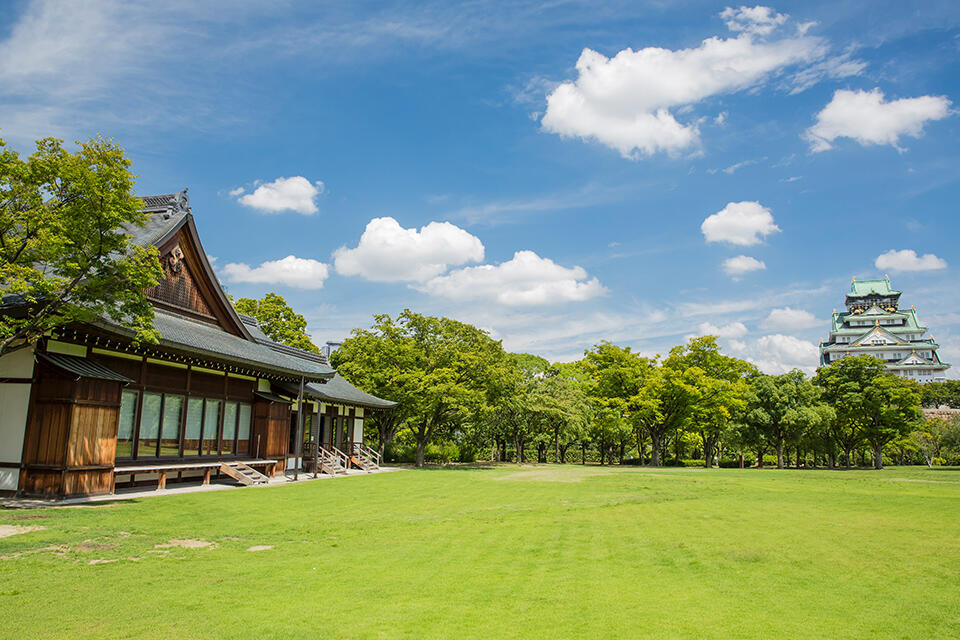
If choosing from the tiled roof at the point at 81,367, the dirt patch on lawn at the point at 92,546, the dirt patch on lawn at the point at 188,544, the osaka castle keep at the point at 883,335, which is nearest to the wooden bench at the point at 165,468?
the tiled roof at the point at 81,367

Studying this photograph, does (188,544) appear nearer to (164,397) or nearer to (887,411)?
(164,397)

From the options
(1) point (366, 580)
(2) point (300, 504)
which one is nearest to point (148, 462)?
(2) point (300, 504)

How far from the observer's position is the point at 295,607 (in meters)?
5.52

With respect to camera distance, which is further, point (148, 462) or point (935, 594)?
point (148, 462)

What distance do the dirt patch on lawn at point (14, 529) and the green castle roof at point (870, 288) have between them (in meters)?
107

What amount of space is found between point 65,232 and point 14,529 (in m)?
5.89

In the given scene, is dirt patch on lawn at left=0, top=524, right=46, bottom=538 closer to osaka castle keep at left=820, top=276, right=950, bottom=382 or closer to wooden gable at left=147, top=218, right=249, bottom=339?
wooden gable at left=147, top=218, right=249, bottom=339

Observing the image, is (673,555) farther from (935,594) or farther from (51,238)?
(51,238)

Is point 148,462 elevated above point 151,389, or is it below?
below

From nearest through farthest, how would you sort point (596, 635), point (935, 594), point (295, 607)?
point (596, 635) → point (295, 607) → point (935, 594)

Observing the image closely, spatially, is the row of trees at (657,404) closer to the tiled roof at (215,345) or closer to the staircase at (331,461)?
the staircase at (331,461)

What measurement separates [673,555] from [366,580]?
14.4 feet

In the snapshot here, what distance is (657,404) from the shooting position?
41.1 meters

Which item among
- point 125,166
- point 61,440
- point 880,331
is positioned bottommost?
point 61,440
